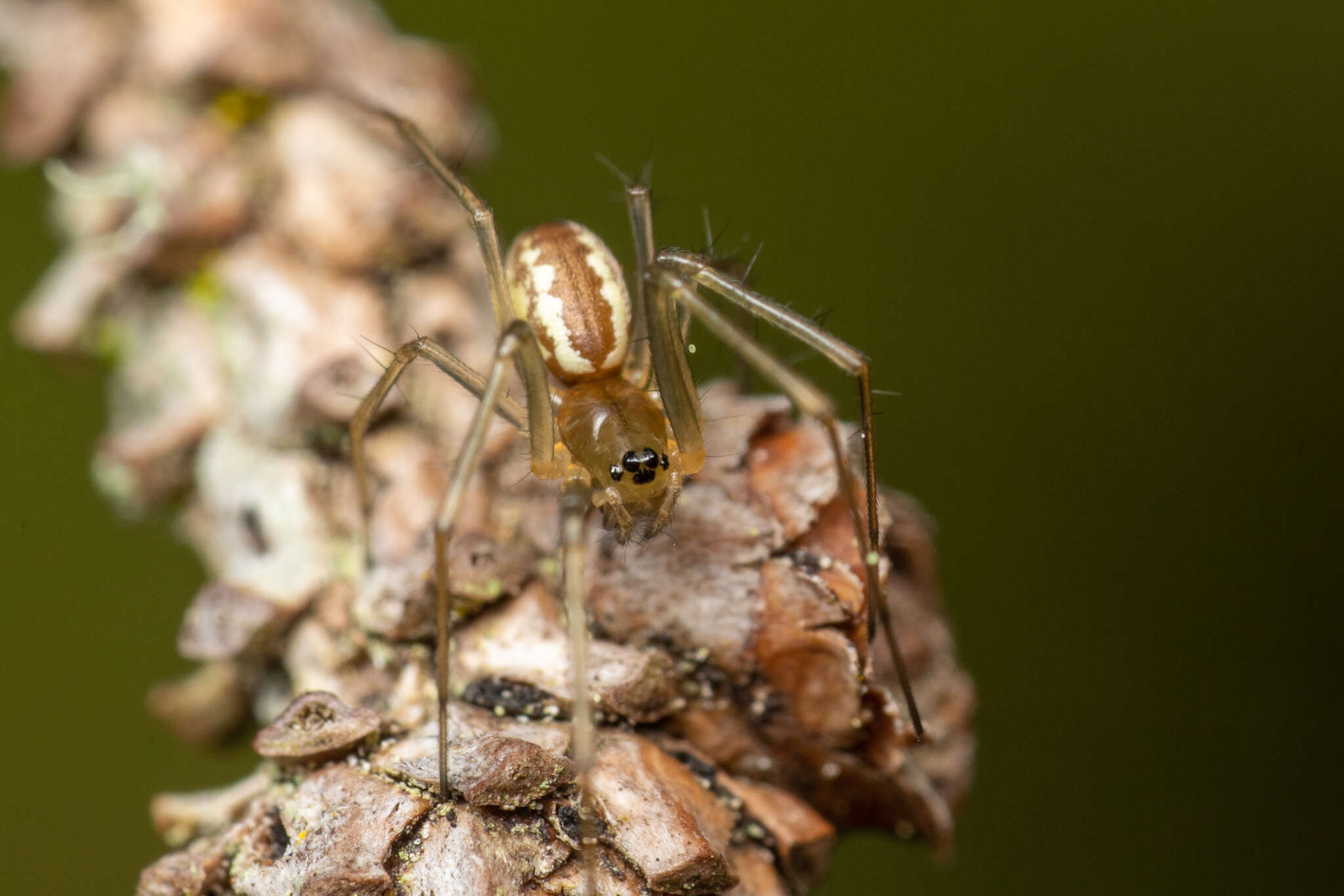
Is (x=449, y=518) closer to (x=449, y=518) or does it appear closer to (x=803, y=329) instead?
(x=449, y=518)

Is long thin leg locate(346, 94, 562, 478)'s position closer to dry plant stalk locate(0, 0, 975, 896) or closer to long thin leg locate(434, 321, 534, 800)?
dry plant stalk locate(0, 0, 975, 896)

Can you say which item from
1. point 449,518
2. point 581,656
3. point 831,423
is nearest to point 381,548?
point 449,518

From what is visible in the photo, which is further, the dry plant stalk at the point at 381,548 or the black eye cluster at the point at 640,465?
the black eye cluster at the point at 640,465

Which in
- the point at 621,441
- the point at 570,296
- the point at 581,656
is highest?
the point at 570,296

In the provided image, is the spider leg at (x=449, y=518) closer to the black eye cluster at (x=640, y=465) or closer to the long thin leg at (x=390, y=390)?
the long thin leg at (x=390, y=390)

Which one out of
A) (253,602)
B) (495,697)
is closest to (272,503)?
(253,602)

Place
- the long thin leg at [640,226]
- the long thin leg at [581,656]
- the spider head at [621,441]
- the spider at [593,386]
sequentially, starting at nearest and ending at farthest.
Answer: the long thin leg at [581,656]
the spider at [593,386]
the spider head at [621,441]
the long thin leg at [640,226]

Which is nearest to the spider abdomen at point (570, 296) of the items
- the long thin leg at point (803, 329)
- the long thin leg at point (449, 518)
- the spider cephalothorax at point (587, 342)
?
the spider cephalothorax at point (587, 342)
